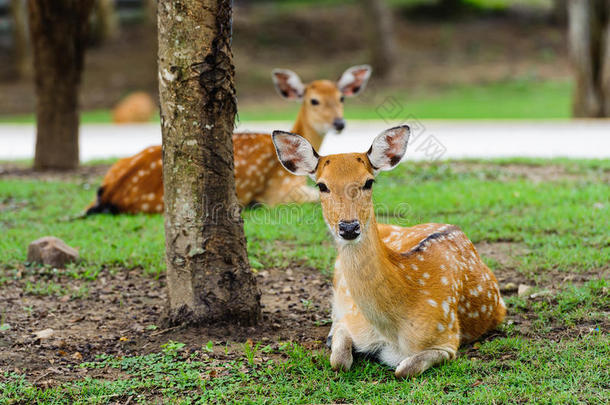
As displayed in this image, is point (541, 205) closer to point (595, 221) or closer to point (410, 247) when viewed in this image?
point (595, 221)

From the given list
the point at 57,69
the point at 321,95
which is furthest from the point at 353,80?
the point at 57,69

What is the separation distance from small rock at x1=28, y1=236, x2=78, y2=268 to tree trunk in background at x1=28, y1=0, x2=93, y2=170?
144 inches

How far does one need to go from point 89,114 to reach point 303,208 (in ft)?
42.8

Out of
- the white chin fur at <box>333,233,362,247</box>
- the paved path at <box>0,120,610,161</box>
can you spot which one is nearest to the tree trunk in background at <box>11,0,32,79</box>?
the paved path at <box>0,120,610,161</box>

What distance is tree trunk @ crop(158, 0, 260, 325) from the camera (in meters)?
4.58

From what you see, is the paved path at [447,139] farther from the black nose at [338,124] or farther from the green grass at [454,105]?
the black nose at [338,124]

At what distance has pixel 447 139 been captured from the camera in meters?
12.7

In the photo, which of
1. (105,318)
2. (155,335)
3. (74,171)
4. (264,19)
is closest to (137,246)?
(105,318)

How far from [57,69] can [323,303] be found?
213 inches

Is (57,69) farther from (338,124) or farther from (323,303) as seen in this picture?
(323,303)

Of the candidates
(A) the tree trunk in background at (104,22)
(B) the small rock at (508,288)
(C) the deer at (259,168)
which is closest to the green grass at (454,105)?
(A) the tree trunk in background at (104,22)

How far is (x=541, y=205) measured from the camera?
24.2 feet

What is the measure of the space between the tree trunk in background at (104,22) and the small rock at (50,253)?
1966 centimetres

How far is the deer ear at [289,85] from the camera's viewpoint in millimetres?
8516
